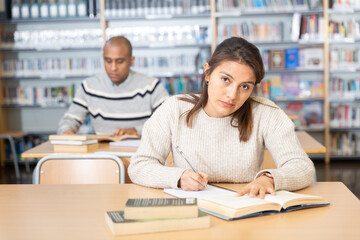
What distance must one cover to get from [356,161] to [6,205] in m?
5.23

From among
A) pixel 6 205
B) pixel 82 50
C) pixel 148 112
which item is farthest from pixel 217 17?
pixel 6 205

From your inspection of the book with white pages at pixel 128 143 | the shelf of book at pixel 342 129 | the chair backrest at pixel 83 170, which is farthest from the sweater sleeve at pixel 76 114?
the shelf of book at pixel 342 129

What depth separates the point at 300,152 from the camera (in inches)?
69.1

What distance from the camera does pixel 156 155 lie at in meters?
1.84

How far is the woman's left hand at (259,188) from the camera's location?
1424 mm

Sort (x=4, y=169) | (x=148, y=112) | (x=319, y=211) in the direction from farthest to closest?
(x=4, y=169) < (x=148, y=112) < (x=319, y=211)

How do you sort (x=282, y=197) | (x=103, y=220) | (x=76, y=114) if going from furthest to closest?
(x=76, y=114) < (x=282, y=197) < (x=103, y=220)

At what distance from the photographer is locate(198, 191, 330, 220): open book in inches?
50.8

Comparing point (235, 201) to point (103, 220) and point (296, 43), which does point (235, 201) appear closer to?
point (103, 220)

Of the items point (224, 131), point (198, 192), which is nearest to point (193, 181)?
point (198, 192)

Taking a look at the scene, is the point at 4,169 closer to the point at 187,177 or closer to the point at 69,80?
the point at 69,80

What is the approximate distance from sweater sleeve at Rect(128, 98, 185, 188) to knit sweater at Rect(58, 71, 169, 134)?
1.65m

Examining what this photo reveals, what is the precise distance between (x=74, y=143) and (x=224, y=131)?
1.14 metres

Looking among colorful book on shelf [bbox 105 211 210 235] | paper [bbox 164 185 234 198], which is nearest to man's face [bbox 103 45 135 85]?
paper [bbox 164 185 234 198]
